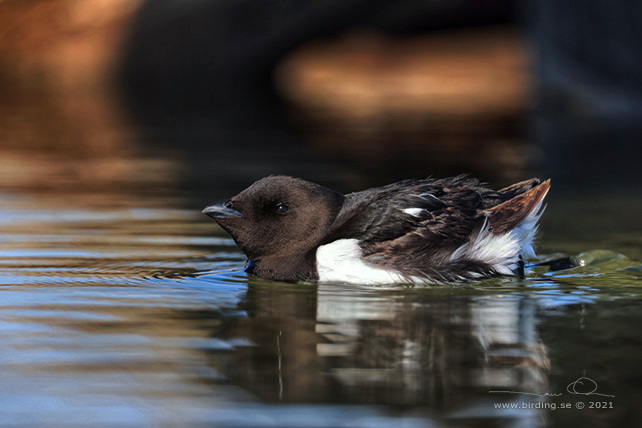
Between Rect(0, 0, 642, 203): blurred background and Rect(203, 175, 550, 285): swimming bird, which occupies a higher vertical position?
Rect(0, 0, 642, 203): blurred background

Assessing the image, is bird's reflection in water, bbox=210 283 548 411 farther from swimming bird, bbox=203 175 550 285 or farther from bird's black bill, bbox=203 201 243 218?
bird's black bill, bbox=203 201 243 218

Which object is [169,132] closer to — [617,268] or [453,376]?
[617,268]

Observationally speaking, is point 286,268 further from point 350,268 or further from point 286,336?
point 286,336

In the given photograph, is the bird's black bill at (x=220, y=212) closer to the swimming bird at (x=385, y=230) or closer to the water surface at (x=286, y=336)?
the swimming bird at (x=385, y=230)

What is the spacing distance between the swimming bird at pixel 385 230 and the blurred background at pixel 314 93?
13.2ft

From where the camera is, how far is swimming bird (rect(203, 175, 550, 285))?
640cm

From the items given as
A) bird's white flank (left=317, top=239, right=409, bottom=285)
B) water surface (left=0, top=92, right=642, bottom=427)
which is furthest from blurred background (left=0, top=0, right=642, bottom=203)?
bird's white flank (left=317, top=239, right=409, bottom=285)

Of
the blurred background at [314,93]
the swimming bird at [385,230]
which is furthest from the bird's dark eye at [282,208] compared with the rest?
the blurred background at [314,93]

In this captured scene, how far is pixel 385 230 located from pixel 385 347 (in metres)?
1.49

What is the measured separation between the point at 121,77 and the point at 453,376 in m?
28.1

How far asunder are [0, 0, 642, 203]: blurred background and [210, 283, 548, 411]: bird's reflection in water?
497 centimetres

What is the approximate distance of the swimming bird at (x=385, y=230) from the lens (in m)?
6.40

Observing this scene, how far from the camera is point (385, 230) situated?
6.41 m
